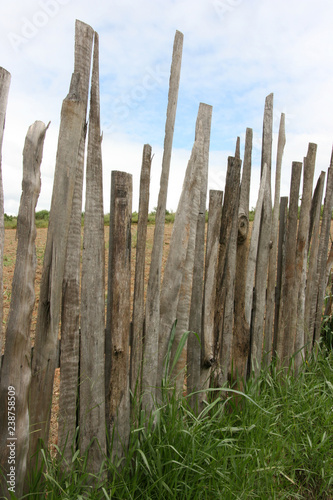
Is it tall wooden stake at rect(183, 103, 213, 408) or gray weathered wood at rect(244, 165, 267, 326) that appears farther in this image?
gray weathered wood at rect(244, 165, 267, 326)

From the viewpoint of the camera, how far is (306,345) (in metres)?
3.48

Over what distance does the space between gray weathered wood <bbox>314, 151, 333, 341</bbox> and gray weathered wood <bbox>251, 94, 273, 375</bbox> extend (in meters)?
0.98

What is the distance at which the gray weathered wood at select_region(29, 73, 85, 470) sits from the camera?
1.76 m

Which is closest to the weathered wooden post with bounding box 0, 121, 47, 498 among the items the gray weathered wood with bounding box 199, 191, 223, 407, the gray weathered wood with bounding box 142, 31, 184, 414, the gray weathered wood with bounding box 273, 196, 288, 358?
the gray weathered wood with bounding box 142, 31, 184, 414

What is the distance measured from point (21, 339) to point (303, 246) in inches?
95.8

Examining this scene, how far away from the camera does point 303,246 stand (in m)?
3.43

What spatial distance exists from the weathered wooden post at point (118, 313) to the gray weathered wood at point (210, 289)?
1.98 ft

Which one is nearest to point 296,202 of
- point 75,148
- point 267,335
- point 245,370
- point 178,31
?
point 267,335

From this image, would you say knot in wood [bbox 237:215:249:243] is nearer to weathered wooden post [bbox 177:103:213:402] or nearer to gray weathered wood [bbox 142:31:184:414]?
weathered wooden post [bbox 177:103:213:402]

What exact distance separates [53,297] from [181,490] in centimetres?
99

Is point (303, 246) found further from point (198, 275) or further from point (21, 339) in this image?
point (21, 339)

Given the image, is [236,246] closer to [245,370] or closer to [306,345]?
[245,370]

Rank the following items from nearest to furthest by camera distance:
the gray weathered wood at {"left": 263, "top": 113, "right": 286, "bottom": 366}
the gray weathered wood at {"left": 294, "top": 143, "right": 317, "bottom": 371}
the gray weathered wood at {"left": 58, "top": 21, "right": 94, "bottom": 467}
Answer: the gray weathered wood at {"left": 58, "top": 21, "right": 94, "bottom": 467} → the gray weathered wood at {"left": 263, "top": 113, "right": 286, "bottom": 366} → the gray weathered wood at {"left": 294, "top": 143, "right": 317, "bottom": 371}

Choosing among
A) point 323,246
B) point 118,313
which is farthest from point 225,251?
point 323,246
